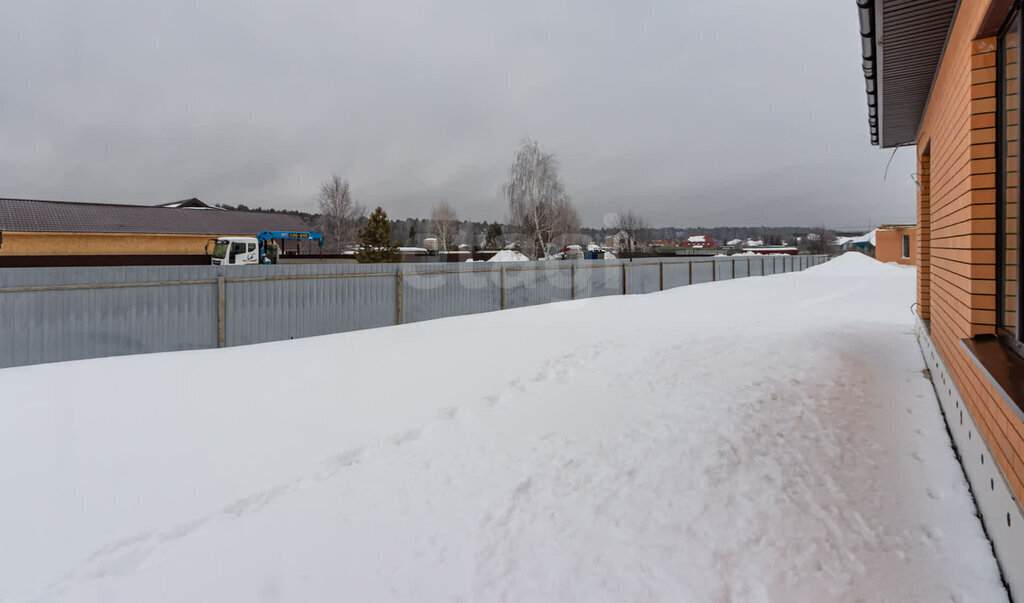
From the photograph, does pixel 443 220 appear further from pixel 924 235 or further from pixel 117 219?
pixel 924 235

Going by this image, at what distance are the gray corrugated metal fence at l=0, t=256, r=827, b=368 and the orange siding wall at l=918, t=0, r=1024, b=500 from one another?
8.83m

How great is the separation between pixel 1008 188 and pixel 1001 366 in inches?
45.2

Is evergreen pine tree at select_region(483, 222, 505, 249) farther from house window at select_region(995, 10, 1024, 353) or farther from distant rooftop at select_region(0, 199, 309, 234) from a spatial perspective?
house window at select_region(995, 10, 1024, 353)

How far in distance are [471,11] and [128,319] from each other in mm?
13635

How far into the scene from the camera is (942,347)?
5.25 metres

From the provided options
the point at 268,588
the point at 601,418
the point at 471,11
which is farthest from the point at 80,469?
the point at 471,11

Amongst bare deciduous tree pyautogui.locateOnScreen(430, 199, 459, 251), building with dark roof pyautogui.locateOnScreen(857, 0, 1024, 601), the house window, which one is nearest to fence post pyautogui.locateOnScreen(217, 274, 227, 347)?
building with dark roof pyautogui.locateOnScreen(857, 0, 1024, 601)

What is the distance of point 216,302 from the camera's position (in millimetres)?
8562

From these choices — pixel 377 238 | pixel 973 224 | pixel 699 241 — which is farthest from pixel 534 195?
pixel 699 241

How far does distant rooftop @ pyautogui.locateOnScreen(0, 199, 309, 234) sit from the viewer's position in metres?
29.1

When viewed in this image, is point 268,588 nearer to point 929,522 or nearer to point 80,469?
point 80,469

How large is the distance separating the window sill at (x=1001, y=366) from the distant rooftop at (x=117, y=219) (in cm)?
3648

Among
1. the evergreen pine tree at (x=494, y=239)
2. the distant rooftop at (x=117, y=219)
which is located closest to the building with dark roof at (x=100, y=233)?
the distant rooftop at (x=117, y=219)

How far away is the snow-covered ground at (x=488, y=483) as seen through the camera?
2701 mm
